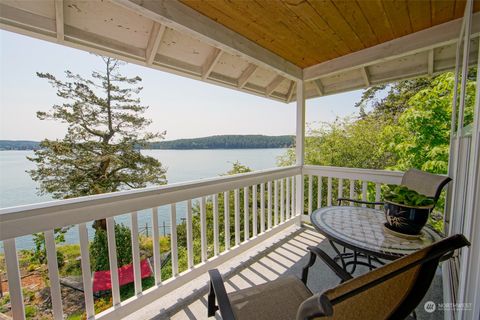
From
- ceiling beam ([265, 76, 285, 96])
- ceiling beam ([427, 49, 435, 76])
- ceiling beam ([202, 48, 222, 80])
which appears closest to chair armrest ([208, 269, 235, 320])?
ceiling beam ([202, 48, 222, 80])

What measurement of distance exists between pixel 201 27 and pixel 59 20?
117cm

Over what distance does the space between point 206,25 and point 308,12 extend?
1015 mm

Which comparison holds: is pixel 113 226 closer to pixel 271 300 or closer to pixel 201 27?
pixel 271 300

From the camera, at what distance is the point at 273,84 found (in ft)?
12.3

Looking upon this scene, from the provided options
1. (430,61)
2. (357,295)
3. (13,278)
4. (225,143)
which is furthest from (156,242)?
(430,61)

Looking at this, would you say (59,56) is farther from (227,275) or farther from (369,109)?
(369,109)

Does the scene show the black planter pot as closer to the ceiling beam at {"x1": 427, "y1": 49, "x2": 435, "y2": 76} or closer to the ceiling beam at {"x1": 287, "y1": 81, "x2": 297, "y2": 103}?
the ceiling beam at {"x1": 427, "y1": 49, "x2": 435, "y2": 76}

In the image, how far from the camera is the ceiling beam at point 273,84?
3663 mm

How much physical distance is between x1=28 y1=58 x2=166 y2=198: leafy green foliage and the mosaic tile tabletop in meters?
6.16

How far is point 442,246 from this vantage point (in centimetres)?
66

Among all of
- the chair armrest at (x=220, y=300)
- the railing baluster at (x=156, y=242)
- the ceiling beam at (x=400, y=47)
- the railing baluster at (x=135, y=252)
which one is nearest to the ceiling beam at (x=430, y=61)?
the ceiling beam at (x=400, y=47)

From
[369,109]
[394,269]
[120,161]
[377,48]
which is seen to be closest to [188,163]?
[120,161]

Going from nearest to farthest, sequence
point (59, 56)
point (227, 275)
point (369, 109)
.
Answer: point (227, 275), point (59, 56), point (369, 109)

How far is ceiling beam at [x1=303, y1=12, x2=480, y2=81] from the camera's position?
2.14 metres
